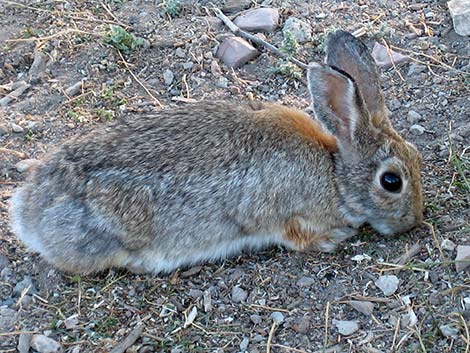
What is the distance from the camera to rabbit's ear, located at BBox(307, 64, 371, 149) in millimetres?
4984

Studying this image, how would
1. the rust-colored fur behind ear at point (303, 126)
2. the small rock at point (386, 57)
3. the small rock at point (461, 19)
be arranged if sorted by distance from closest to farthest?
1. the rust-colored fur behind ear at point (303, 126)
2. the small rock at point (386, 57)
3. the small rock at point (461, 19)

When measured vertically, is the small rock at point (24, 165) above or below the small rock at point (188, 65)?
below

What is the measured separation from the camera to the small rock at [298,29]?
269 inches

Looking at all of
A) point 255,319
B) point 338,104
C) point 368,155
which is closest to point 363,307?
point 255,319

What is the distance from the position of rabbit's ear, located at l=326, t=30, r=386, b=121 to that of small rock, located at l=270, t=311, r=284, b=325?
136cm

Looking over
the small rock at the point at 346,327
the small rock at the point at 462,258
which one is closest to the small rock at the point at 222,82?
the small rock at the point at 462,258

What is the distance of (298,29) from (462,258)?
106 inches

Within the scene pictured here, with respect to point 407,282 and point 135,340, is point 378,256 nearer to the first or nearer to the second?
point 407,282

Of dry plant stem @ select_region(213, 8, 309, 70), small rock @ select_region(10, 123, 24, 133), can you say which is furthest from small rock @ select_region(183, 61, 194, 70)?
small rock @ select_region(10, 123, 24, 133)

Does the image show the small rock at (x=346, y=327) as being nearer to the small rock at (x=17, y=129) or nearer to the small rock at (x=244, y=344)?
the small rock at (x=244, y=344)

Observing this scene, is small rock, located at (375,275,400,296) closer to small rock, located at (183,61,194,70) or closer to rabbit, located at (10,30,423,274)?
rabbit, located at (10,30,423,274)

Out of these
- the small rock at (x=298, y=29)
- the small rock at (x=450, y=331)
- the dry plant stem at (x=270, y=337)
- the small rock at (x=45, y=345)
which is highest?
the small rock at (x=298, y=29)

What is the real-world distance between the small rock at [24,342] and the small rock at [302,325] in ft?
4.64

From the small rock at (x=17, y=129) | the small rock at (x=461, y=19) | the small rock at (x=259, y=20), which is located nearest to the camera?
the small rock at (x=17, y=129)
